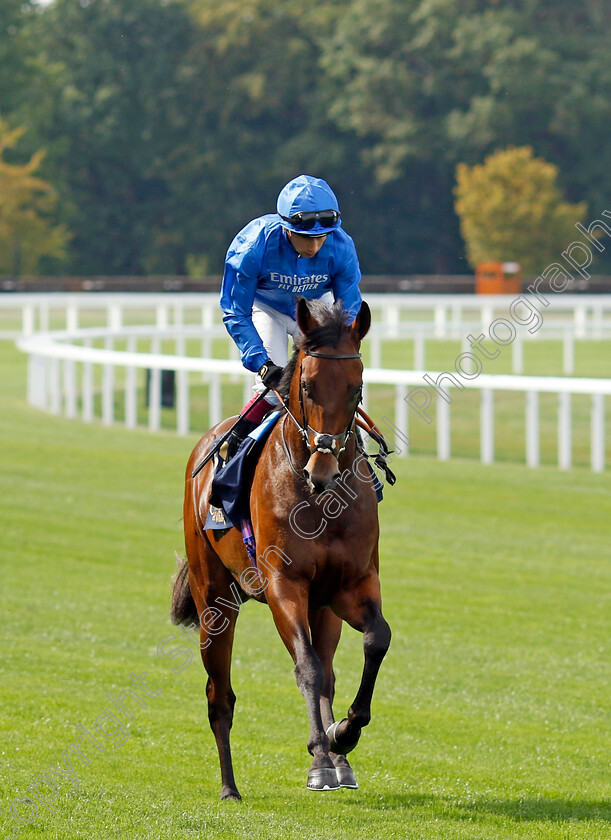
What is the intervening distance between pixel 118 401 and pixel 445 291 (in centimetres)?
2315

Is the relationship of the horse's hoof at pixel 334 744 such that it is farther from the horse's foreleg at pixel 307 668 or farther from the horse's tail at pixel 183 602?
the horse's tail at pixel 183 602

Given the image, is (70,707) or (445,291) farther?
(445,291)

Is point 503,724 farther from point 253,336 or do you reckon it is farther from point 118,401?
point 118,401

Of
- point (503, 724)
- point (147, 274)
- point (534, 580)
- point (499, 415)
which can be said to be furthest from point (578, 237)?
point (503, 724)

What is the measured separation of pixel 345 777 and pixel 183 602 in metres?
1.24

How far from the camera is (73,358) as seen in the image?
1659 centimetres

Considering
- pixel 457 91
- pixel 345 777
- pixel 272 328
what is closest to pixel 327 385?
pixel 272 328

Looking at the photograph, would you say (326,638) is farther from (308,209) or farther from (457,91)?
(457,91)

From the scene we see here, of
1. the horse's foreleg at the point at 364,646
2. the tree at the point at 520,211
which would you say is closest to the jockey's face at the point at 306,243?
the horse's foreleg at the point at 364,646

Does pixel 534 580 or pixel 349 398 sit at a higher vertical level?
pixel 349 398

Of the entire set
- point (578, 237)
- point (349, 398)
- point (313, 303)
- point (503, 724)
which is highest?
point (578, 237)

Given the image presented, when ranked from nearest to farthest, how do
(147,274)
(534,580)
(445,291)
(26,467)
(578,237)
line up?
1. (534,580)
2. (26,467)
3. (445,291)
4. (578,237)
5. (147,274)

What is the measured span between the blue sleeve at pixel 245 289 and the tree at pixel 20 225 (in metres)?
40.8

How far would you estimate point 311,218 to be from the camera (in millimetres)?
4582
